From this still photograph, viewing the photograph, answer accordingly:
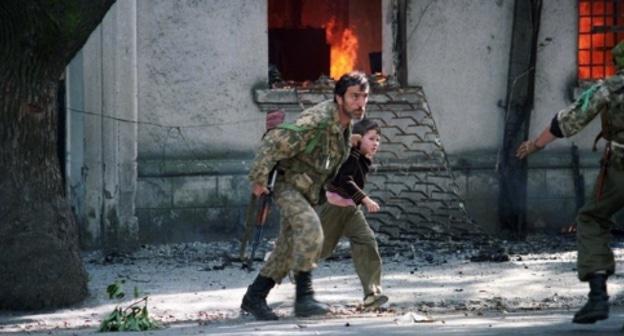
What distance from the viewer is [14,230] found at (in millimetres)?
10570

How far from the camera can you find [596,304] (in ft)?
29.3

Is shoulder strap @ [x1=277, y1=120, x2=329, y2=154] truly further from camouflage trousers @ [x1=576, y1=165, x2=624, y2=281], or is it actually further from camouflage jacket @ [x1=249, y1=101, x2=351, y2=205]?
camouflage trousers @ [x1=576, y1=165, x2=624, y2=281]

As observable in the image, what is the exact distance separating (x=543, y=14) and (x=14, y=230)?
702 centimetres

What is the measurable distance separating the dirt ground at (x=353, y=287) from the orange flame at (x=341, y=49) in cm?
348

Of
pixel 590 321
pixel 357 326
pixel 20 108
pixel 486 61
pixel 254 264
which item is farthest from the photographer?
pixel 486 61

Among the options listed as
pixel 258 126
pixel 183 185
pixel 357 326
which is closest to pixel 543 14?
pixel 258 126

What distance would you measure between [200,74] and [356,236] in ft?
14.5

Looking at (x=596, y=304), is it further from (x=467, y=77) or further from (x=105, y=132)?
(x=467, y=77)

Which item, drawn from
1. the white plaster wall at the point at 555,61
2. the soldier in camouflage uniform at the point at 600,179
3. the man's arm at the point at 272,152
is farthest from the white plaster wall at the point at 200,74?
the soldier in camouflage uniform at the point at 600,179

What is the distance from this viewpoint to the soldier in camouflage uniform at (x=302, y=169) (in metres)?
9.75

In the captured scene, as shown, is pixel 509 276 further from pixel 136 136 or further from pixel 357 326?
pixel 136 136

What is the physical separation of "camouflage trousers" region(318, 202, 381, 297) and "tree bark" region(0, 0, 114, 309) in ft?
6.21

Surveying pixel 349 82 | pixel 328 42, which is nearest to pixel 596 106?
pixel 349 82

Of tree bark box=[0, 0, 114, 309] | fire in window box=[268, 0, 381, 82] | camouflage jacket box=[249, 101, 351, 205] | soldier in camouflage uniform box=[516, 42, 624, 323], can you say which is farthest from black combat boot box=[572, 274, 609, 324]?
fire in window box=[268, 0, 381, 82]
